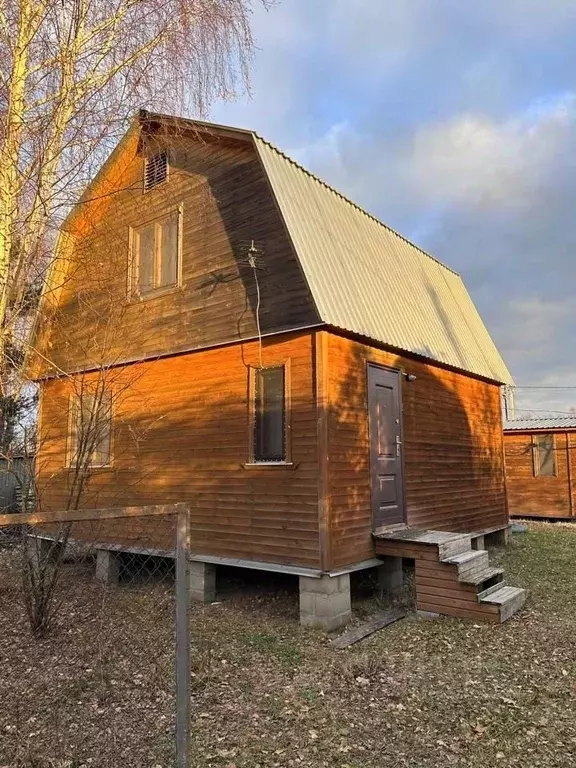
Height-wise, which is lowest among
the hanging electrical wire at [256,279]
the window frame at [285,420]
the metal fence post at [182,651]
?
the metal fence post at [182,651]

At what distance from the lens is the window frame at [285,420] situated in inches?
269

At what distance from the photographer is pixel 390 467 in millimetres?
7762

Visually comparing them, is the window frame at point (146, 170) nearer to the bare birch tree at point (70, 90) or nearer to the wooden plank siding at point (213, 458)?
the bare birch tree at point (70, 90)

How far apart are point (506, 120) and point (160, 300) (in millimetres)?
11935

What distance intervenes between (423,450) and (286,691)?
486 cm

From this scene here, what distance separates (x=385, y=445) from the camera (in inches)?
304

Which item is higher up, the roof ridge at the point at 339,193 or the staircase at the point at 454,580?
the roof ridge at the point at 339,193

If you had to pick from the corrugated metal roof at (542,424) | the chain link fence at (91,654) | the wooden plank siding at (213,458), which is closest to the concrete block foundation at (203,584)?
the wooden plank siding at (213,458)

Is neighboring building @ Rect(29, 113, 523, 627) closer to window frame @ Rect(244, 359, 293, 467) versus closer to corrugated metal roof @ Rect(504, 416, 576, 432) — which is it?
window frame @ Rect(244, 359, 293, 467)

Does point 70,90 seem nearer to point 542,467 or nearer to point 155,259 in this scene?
point 155,259

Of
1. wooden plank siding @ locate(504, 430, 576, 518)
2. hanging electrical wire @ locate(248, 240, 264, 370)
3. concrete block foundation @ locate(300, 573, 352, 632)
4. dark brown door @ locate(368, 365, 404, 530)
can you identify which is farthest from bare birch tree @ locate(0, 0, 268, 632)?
wooden plank siding @ locate(504, 430, 576, 518)

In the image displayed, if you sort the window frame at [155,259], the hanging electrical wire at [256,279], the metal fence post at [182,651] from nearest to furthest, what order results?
the metal fence post at [182,651] → the hanging electrical wire at [256,279] → the window frame at [155,259]

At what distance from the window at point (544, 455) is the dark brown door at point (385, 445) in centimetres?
1091

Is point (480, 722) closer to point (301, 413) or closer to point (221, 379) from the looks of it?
point (301, 413)
